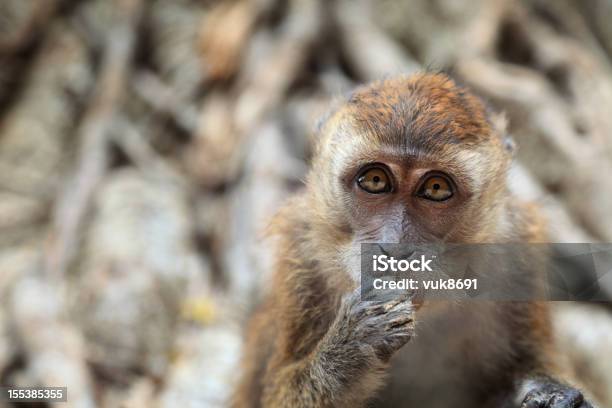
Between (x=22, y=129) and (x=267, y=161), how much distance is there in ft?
7.39

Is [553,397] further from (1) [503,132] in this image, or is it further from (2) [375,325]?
(1) [503,132]

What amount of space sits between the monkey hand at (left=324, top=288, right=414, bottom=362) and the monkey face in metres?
0.21

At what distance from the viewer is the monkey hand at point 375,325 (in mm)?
2145

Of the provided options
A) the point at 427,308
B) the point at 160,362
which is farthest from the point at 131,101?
the point at 427,308

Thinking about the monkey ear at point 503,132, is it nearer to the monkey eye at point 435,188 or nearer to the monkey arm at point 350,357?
the monkey eye at point 435,188

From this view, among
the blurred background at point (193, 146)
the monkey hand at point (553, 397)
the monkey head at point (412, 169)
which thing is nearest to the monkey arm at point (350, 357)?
the monkey head at point (412, 169)

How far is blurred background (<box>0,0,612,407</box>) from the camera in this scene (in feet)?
12.8

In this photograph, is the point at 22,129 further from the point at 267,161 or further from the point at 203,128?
the point at 267,161

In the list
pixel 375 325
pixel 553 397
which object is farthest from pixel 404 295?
pixel 553 397

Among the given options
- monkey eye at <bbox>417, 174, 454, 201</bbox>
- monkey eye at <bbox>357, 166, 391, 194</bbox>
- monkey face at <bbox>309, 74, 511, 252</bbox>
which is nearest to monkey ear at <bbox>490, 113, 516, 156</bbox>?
monkey face at <bbox>309, 74, 511, 252</bbox>

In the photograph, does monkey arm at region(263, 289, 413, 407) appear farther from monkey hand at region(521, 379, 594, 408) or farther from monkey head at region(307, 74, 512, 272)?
monkey hand at region(521, 379, 594, 408)

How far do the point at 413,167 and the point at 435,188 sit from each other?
12cm

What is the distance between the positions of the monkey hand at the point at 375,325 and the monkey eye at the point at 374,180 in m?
0.38

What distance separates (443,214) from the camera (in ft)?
7.91
